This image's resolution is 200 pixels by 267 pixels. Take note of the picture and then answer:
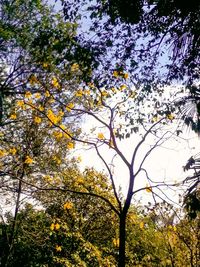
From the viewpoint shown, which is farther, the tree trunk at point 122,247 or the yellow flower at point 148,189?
the yellow flower at point 148,189

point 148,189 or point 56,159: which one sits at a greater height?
point 56,159

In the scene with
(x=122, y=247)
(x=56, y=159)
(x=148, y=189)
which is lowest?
(x=122, y=247)

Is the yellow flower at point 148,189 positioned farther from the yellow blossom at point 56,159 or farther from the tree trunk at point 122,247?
the yellow blossom at point 56,159

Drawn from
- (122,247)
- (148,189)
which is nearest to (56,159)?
(148,189)

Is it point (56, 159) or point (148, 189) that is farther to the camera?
point (56, 159)

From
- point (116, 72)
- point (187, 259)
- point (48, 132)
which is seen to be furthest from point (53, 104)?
point (187, 259)

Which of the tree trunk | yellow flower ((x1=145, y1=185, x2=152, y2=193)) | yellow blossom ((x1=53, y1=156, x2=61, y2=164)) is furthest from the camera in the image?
yellow blossom ((x1=53, y1=156, x2=61, y2=164))

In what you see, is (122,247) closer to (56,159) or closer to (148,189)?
(148,189)

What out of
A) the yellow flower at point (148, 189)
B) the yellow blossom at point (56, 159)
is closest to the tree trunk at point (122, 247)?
the yellow flower at point (148, 189)

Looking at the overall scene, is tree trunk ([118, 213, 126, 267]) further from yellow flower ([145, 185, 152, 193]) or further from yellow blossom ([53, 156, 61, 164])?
yellow blossom ([53, 156, 61, 164])

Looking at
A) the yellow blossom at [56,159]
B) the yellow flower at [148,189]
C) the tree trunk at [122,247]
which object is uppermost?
the yellow blossom at [56,159]

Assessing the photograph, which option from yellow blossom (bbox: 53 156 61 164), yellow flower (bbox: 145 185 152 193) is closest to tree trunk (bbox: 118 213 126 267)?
yellow flower (bbox: 145 185 152 193)

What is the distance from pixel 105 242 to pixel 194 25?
17.3 metres

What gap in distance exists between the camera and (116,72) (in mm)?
7137
